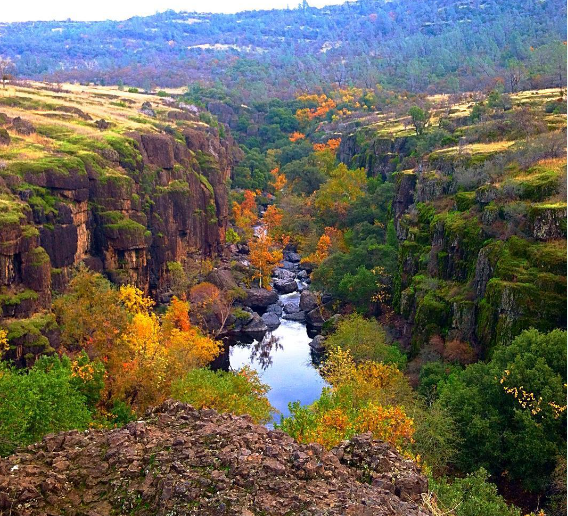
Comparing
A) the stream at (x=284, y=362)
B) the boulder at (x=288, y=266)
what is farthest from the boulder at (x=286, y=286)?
the stream at (x=284, y=362)

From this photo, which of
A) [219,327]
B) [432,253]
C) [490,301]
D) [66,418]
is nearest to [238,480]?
[66,418]

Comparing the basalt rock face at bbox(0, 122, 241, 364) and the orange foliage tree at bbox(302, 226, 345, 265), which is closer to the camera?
the basalt rock face at bbox(0, 122, 241, 364)

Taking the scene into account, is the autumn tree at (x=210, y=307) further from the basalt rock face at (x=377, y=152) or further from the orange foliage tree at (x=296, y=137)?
the orange foliage tree at (x=296, y=137)

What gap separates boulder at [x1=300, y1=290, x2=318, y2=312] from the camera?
213 ft

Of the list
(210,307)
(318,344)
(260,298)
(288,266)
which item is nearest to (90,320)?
(210,307)

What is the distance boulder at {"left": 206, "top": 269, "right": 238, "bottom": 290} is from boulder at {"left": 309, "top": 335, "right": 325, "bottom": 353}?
11152 millimetres

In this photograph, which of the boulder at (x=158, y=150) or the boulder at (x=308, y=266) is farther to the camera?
the boulder at (x=308, y=266)

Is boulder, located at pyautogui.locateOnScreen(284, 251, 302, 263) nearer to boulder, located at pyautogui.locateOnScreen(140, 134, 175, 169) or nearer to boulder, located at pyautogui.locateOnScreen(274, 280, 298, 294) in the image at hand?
boulder, located at pyautogui.locateOnScreen(274, 280, 298, 294)

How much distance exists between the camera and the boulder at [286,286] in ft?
235

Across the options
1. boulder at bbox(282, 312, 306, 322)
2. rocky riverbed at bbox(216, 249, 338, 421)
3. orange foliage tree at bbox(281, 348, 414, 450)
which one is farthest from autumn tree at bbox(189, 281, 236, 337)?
orange foliage tree at bbox(281, 348, 414, 450)

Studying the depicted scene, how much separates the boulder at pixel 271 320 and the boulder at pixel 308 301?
3362mm

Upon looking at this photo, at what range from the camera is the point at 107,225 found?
180 ft

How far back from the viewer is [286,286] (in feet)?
235

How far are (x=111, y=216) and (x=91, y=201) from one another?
194 centimetres
